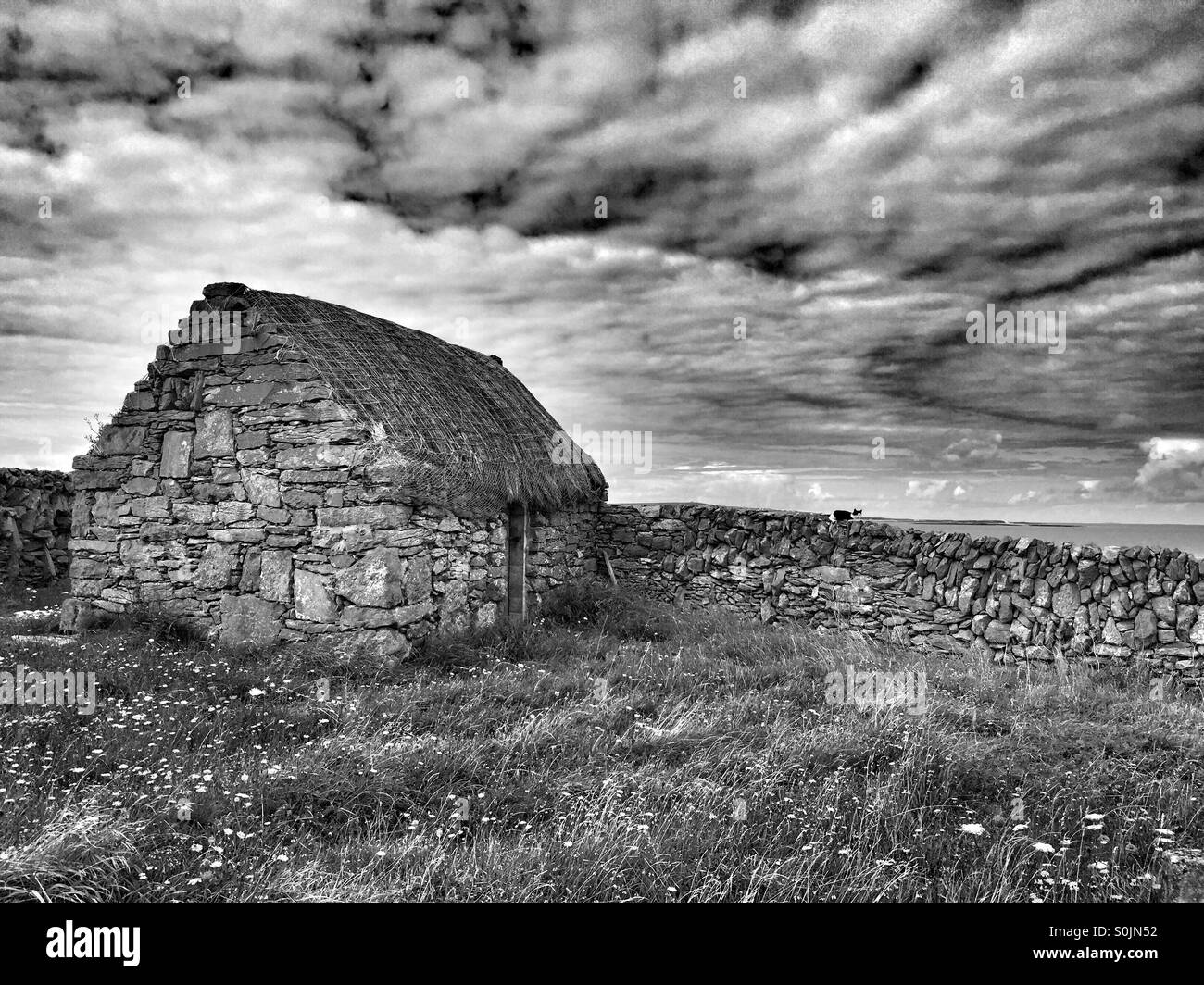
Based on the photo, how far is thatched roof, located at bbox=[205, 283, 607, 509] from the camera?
9312mm

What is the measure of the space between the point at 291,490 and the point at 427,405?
214 cm

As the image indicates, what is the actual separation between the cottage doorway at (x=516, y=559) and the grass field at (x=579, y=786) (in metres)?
3.09

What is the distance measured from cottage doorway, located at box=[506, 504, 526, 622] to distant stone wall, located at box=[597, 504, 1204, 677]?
3167mm

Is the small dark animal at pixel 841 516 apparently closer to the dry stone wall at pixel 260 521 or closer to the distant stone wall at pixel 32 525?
the dry stone wall at pixel 260 521

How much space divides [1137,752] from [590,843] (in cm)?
498

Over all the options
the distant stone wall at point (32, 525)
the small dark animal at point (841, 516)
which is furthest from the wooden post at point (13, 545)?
the small dark animal at point (841, 516)

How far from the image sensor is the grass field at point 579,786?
12.6 feet

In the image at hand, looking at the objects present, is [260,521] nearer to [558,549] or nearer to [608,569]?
[558,549]

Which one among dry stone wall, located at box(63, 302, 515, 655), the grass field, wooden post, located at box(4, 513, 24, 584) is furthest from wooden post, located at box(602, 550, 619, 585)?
wooden post, located at box(4, 513, 24, 584)

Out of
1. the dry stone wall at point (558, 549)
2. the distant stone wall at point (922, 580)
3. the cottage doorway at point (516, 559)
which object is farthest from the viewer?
the dry stone wall at point (558, 549)

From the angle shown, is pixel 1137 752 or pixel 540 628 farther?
pixel 540 628
